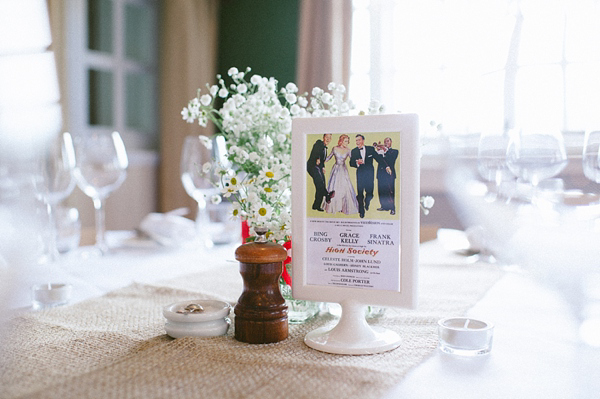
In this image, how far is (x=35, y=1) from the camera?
308 centimetres

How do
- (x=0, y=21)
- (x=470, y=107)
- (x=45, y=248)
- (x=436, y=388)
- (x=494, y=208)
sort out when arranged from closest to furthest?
(x=436, y=388)
(x=45, y=248)
(x=494, y=208)
(x=0, y=21)
(x=470, y=107)

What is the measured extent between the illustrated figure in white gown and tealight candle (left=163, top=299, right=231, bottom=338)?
0.20 m

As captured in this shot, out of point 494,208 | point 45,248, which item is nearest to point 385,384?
point 45,248

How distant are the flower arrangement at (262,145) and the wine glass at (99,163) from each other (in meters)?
0.56

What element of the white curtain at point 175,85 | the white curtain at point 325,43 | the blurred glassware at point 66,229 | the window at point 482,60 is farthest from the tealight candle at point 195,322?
the white curtain at point 175,85

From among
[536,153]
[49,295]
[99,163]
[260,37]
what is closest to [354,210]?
[49,295]

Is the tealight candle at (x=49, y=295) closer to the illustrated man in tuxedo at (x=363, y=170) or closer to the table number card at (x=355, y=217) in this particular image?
the table number card at (x=355, y=217)

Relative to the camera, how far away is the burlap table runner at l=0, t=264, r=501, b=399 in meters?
0.50

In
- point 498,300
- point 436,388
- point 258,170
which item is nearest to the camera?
point 436,388

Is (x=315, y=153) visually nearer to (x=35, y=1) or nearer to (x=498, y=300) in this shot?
(x=498, y=300)

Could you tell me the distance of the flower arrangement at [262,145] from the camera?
2.32 feet

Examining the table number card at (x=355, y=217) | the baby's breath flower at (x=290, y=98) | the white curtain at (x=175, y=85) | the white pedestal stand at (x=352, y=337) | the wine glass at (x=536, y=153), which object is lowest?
the white pedestal stand at (x=352, y=337)

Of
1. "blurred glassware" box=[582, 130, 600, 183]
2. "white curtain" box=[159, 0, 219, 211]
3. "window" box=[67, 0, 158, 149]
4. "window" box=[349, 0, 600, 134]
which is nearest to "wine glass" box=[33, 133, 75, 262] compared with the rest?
"blurred glassware" box=[582, 130, 600, 183]

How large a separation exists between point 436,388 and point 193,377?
24cm
